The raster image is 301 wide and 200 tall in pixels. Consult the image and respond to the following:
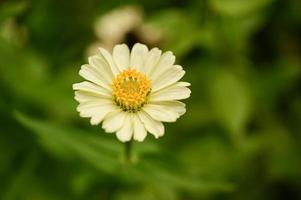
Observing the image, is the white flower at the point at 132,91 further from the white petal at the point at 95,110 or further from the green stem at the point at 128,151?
the green stem at the point at 128,151

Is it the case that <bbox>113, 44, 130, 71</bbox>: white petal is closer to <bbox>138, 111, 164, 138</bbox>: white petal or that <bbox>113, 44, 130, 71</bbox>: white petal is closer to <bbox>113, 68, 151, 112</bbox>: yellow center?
<bbox>113, 68, 151, 112</bbox>: yellow center

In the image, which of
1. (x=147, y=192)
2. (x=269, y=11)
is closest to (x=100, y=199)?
(x=147, y=192)

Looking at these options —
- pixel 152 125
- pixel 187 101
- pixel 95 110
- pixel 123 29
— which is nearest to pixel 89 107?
pixel 95 110

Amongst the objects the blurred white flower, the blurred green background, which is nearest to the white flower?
the blurred green background

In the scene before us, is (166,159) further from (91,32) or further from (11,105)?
(91,32)

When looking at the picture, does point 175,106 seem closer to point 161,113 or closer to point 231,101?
point 161,113

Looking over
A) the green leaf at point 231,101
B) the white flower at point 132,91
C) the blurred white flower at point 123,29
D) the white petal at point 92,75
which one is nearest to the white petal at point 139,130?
the white flower at point 132,91
